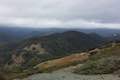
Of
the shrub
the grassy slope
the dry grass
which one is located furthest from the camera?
the dry grass

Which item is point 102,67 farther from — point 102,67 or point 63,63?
point 63,63

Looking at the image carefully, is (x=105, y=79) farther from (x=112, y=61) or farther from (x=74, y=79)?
(x=112, y=61)

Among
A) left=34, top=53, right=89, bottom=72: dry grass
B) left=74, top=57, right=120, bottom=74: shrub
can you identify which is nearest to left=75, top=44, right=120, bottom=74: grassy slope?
left=74, top=57, right=120, bottom=74: shrub

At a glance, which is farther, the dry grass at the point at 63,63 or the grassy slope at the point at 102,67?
the dry grass at the point at 63,63

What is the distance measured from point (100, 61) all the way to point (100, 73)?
8.68m

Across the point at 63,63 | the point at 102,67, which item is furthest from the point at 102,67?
the point at 63,63

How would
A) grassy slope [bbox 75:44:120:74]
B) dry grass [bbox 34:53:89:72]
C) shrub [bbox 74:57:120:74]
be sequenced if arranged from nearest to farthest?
grassy slope [bbox 75:44:120:74] < shrub [bbox 74:57:120:74] < dry grass [bbox 34:53:89:72]

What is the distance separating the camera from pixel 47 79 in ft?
232

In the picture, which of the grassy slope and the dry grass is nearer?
the grassy slope

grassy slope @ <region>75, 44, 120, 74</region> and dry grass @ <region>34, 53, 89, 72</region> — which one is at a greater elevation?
grassy slope @ <region>75, 44, 120, 74</region>

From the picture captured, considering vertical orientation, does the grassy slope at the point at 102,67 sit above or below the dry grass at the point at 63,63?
above

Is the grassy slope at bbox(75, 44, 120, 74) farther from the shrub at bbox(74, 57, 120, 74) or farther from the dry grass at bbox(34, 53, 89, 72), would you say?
the dry grass at bbox(34, 53, 89, 72)

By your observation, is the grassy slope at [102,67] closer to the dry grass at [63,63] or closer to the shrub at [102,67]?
the shrub at [102,67]

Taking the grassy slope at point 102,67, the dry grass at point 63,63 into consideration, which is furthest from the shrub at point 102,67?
the dry grass at point 63,63
